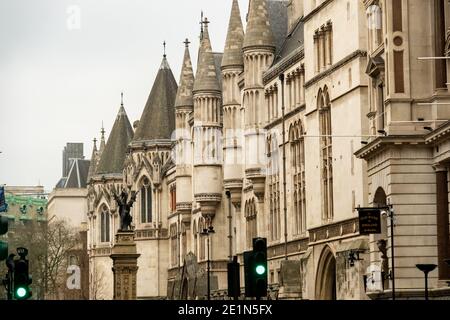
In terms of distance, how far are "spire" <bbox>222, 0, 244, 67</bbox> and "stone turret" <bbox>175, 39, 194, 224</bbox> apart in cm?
2223

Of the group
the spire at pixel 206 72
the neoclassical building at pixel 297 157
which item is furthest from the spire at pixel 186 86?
the spire at pixel 206 72

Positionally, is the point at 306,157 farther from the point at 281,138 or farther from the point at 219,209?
the point at 219,209

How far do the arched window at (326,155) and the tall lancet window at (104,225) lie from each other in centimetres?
9783

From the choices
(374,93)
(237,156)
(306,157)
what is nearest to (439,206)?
(374,93)

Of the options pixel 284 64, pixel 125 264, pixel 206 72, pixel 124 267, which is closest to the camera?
pixel 284 64

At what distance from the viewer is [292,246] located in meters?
92.7

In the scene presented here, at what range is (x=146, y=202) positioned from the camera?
15375 cm

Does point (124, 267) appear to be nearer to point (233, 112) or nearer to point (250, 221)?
point (250, 221)

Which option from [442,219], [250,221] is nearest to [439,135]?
[442,219]

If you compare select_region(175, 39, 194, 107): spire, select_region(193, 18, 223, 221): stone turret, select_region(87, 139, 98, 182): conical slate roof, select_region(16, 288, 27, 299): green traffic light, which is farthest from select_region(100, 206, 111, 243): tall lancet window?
select_region(16, 288, 27, 299): green traffic light

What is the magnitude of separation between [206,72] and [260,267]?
96137 mm

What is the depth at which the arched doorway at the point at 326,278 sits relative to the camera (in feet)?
259

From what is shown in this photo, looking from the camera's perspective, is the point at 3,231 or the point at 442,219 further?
the point at 442,219

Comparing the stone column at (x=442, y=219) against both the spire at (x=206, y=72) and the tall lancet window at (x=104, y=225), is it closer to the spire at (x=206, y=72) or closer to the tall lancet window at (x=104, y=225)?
the spire at (x=206, y=72)
